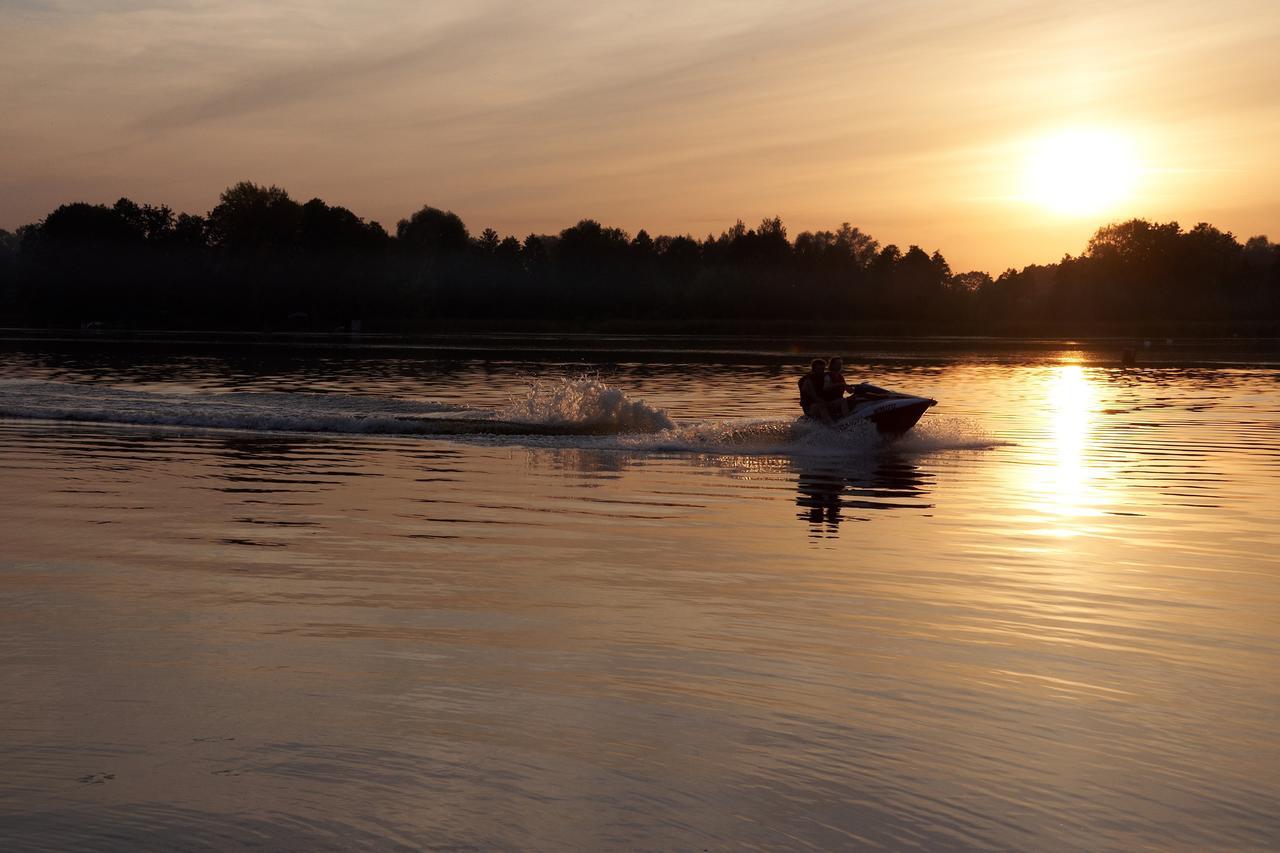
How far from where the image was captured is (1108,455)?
896 inches

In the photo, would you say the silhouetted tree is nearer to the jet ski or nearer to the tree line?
the tree line

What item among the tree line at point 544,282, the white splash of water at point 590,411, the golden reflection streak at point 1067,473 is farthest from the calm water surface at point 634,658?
the tree line at point 544,282

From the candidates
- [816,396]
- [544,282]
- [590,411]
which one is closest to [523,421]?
[590,411]

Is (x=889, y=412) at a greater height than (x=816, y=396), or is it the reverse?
(x=816, y=396)

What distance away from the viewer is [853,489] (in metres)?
18.0

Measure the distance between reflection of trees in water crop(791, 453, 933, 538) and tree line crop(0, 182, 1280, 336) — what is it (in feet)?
341

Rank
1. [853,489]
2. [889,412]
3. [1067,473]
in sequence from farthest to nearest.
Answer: [889,412] < [1067,473] < [853,489]

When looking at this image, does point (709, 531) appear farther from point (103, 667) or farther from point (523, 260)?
point (523, 260)

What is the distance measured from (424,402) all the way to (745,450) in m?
12.3

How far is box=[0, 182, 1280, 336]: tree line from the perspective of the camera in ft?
423

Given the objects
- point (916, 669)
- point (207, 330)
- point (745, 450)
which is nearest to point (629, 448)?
point (745, 450)

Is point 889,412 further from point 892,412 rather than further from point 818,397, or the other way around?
point 818,397

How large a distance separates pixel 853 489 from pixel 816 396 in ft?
22.5

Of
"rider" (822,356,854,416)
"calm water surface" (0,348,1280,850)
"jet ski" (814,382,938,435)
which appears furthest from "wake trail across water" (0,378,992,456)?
"calm water surface" (0,348,1280,850)
